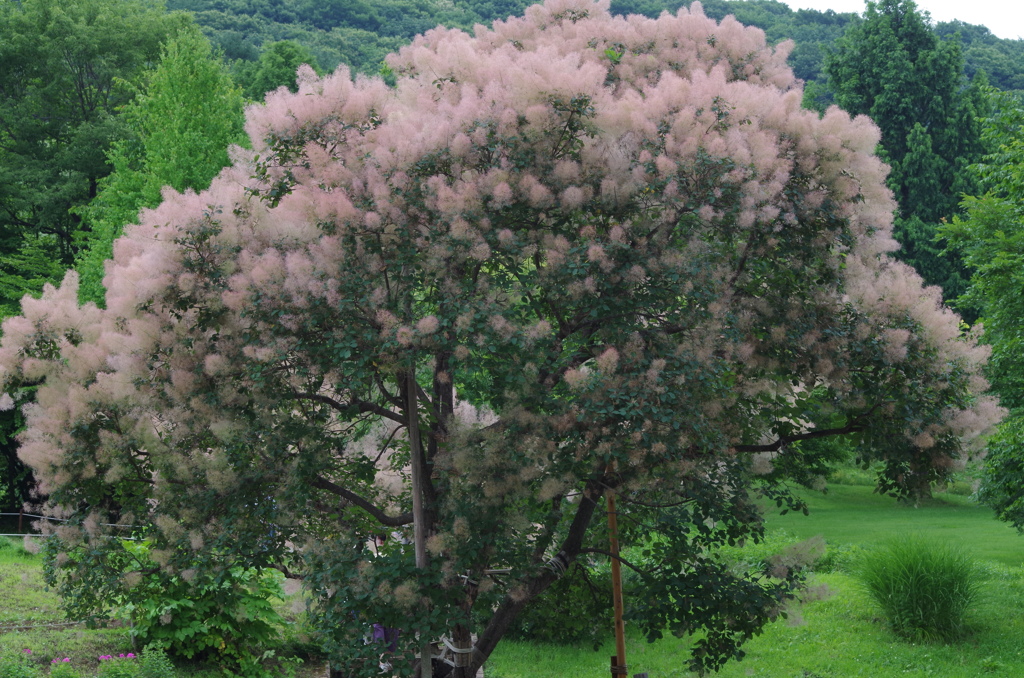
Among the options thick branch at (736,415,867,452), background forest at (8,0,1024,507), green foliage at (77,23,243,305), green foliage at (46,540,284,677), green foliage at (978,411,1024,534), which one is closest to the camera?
thick branch at (736,415,867,452)

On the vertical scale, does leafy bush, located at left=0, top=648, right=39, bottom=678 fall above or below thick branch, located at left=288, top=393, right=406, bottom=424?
below

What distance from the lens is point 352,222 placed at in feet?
18.5

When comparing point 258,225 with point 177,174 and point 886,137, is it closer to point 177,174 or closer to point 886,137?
point 177,174

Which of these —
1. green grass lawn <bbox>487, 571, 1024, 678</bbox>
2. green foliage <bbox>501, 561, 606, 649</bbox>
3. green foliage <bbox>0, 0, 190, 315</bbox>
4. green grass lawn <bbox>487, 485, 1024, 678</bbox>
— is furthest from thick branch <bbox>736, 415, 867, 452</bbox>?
green foliage <bbox>0, 0, 190, 315</bbox>

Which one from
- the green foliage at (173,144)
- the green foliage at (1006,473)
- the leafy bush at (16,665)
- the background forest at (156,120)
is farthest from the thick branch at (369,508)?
the green foliage at (173,144)

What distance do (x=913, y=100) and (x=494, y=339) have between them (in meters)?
29.3

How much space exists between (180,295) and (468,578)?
9.04ft

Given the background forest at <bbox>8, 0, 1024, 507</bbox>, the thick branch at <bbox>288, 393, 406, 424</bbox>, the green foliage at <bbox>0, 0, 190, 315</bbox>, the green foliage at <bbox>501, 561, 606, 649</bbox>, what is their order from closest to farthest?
the thick branch at <bbox>288, 393, 406, 424</bbox>, the green foliage at <bbox>501, 561, 606, 649</bbox>, the background forest at <bbox>8, 0, 1024, 507</bbox>, the green foliage at <bbox>0, 0, 190, 315</bbox>

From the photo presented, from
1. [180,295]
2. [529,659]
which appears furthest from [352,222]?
[529,659]

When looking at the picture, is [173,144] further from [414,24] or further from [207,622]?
[414,24]

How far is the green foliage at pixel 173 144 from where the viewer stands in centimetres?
1611

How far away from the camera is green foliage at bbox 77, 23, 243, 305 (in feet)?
52.9

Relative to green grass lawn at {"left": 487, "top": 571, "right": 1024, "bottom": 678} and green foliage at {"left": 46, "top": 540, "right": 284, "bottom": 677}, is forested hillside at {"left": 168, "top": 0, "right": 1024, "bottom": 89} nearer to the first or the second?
green grass lawn at {"left": 487, "top": 571, "right": 1024, "bottom": 678}

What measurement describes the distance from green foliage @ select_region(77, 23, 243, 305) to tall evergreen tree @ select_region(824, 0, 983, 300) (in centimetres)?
2064
